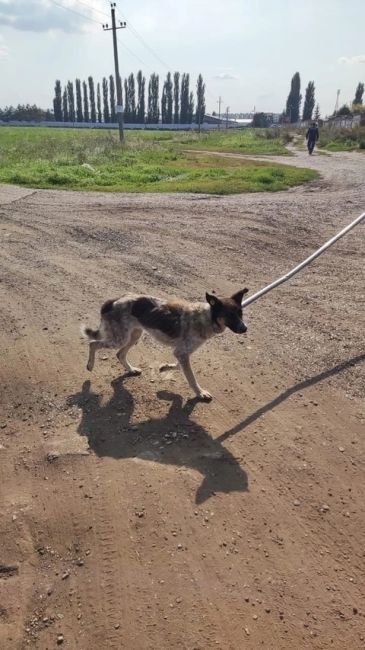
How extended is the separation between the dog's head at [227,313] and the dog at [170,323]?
13mm

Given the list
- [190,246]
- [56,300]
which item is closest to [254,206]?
[190,246]

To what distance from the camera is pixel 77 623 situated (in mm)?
3635

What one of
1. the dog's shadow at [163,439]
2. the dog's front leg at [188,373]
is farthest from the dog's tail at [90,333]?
the dog's front leg at [188,373]

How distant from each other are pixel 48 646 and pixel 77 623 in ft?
0.79

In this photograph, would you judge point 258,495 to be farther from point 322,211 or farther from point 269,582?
point 322,211

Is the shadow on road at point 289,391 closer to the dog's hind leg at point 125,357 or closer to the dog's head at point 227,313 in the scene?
the dog's head at point 227,313

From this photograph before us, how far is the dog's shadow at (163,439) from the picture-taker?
4918 mm

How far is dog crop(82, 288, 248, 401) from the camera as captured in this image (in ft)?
19.5

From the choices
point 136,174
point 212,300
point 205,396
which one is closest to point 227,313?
point 212,300

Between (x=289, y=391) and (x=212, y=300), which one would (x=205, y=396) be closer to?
(x=289, y=391)

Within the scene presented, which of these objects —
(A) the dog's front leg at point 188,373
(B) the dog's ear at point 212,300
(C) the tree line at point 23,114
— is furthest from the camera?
(C) the tree line at point 23,114

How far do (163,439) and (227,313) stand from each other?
1.63 m

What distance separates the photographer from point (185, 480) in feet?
15.8

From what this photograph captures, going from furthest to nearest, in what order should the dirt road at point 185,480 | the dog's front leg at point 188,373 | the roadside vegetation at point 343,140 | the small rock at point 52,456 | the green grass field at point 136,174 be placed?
the roadside vegetation at point 343,140 < the green grass field at point 136,174 < the dog's front leg at point 188,373 < the small rock at point 52,456 < the dirt road at point 185,480
